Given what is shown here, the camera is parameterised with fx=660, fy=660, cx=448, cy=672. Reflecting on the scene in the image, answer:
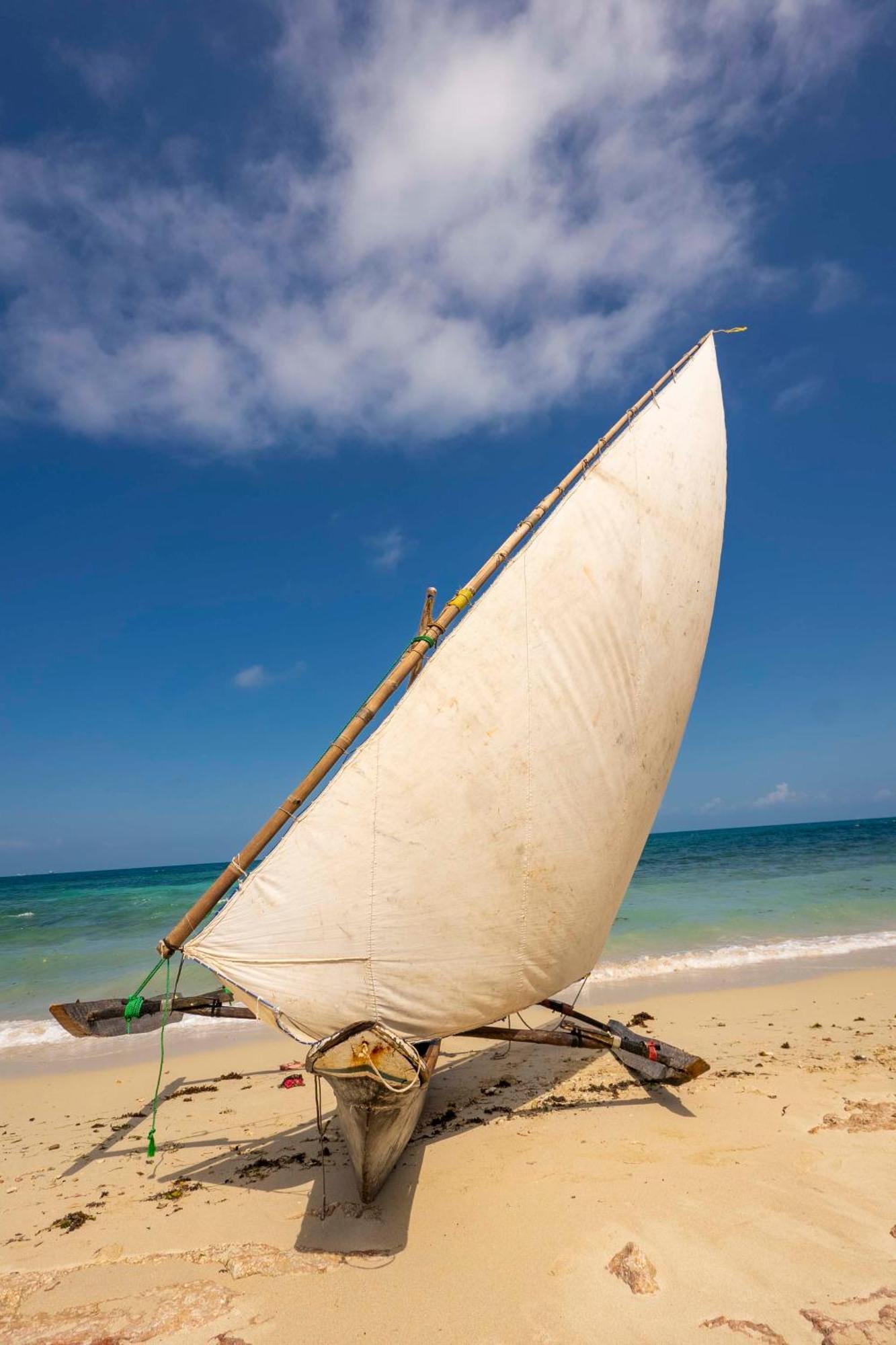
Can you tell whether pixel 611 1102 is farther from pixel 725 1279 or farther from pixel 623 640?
pixel 623 640

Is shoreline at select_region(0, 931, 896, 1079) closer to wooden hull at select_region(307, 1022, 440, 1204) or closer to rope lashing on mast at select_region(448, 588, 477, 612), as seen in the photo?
wooden hull at select_region(307, 1022, 440, 1204)

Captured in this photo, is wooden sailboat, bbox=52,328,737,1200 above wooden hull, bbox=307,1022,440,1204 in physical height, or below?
above

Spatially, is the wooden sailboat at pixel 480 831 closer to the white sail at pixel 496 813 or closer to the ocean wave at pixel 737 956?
the white sail at pixel 496 813

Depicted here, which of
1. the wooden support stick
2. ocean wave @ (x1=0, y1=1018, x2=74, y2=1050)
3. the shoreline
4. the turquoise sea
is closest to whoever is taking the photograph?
the wooden support stick

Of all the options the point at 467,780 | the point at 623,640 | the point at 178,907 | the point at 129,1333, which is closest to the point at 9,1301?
the point at 129,1333

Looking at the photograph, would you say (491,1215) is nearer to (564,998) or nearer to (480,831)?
(480,831)

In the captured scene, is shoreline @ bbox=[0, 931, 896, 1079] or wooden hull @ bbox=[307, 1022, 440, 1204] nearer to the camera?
wooden hull @ bbox=[307, 1022, 440, 1204]

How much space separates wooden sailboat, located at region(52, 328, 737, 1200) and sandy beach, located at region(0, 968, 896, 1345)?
609mm

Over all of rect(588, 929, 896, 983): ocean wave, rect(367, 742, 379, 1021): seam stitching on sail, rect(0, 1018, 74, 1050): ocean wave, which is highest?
rect(367, 742, 379, 1021): seam stitching on sail

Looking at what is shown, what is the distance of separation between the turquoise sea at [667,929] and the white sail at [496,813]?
28.1 feet

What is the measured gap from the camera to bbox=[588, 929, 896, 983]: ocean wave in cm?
1346

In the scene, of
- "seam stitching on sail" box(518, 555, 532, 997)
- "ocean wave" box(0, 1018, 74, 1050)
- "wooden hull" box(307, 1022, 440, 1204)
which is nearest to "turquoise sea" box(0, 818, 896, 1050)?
"ocean wave" box(0, 1018, 74, 1050)

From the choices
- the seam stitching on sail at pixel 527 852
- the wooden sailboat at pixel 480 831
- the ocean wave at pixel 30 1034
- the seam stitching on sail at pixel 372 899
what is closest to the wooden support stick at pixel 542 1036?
the wooden sailboat at pixel 480 831

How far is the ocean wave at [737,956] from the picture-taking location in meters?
13.5
